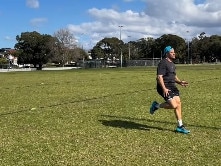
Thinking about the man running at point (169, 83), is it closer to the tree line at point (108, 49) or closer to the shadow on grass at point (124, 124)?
the shadow on grass at point (124, 124)

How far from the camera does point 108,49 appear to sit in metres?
173

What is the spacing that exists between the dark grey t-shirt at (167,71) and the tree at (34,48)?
359 ft

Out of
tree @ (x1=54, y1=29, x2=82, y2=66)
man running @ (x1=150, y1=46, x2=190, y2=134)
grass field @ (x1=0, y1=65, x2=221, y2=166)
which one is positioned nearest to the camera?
grass field @ (x1=0, y1=65, x2=221, y2=166)

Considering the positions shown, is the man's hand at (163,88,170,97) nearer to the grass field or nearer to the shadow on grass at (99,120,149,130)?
the grass field

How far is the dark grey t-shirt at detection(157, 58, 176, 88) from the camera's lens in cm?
964

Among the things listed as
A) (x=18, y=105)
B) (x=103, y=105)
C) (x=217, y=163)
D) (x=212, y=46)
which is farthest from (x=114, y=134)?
(x=212, y=46)

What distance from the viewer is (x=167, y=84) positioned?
970 centimetres

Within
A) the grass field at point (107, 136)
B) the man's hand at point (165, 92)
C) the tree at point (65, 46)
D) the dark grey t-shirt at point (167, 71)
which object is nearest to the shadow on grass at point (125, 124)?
the grass field at point (107, 136)

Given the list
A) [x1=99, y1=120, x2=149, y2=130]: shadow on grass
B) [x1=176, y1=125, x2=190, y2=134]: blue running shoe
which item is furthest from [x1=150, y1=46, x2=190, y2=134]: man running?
[x1=99, y1=120, x2=149, y2=130]: shadow on grass

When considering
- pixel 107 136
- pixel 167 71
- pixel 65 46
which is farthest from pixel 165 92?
pixel 65 46

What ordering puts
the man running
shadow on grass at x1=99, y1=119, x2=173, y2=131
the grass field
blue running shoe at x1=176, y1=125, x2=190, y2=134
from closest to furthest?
1. the grass field
2. blue running shoe at x1=176, y1=125, x2=190, y2=134
3. the man running
4. shadow on grass at x1=99, y1=119, x2=173, y2=131

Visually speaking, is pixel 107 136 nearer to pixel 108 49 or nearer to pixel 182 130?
pixel 182 130

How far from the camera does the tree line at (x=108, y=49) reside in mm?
116294

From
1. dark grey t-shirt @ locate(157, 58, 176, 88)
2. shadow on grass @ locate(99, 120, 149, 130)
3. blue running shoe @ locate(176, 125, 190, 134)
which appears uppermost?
dark grey t-shirt @ locate(157, 58, 176, 88)
